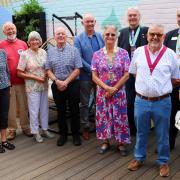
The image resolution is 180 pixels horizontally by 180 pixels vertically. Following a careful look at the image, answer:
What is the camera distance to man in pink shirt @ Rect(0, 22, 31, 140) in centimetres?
418

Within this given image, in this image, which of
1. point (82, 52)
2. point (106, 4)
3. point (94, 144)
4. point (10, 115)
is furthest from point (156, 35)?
point (106, 4)

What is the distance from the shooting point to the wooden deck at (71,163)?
3287 millimetres

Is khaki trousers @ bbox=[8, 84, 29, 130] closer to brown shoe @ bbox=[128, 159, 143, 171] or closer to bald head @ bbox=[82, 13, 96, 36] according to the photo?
bald head @ bbox=[82, 13, 96, 36]

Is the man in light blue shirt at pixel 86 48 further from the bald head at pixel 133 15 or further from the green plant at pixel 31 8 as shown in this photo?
the green plant at pixel 31 8

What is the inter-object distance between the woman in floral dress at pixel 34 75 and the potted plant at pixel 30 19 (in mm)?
4126

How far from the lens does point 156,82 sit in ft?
9.84

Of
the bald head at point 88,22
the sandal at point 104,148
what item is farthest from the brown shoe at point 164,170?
the bald head at point 88,22

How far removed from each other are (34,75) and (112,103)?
1.10 metres

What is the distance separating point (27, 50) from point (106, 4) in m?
3.27

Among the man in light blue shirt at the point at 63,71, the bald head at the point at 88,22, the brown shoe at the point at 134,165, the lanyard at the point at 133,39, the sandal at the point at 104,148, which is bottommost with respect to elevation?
the sandal at the point at 104,148

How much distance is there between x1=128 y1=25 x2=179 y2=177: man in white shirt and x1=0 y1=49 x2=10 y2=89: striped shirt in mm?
1545

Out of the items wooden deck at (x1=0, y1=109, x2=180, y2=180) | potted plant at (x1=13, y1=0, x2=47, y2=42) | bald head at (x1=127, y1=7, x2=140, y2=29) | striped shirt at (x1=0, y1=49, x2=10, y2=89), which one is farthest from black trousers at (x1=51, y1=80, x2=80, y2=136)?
potted plant at (x1=13, y1=0, x2=47, y2=42)

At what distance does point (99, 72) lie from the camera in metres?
3.64

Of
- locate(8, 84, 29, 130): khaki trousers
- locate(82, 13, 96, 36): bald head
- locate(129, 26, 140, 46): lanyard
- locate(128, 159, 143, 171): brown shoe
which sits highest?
locate(82, 13, 96, 36): bald head
